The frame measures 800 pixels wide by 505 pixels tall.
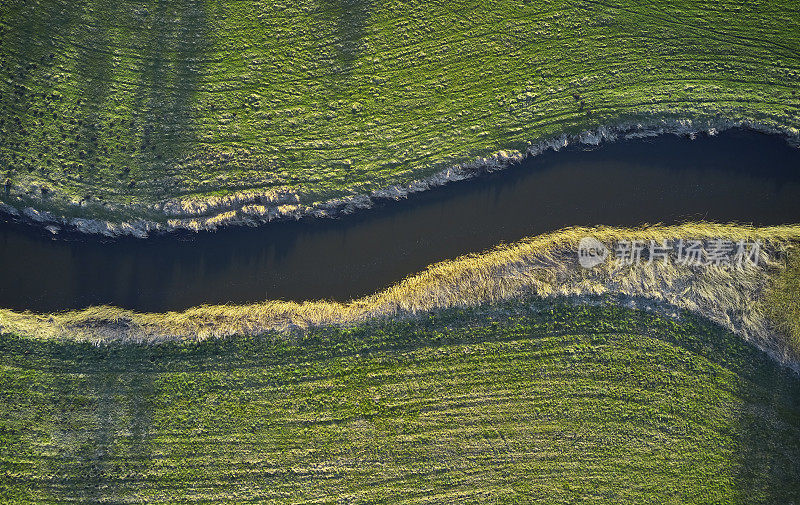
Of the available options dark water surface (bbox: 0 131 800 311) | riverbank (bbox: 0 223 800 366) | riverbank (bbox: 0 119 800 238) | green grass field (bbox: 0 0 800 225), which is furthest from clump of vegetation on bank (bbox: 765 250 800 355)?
green grass field (bbox: 0 0 800 225)

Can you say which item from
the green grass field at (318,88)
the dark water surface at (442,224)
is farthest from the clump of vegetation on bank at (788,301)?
the green grass field at (318,88)

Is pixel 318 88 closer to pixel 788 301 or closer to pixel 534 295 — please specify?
pixel 534 295

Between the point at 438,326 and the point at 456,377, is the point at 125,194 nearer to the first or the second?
the point at 438,326

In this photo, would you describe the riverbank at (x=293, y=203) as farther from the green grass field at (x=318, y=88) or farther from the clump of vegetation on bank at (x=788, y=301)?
the clump of vegetation on bank at (x=788, y=301)

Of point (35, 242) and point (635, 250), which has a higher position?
point (635, 250)

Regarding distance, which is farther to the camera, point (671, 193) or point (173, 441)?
point (671, 193)

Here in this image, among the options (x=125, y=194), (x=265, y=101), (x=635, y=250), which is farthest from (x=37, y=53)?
(x=635, y=250)

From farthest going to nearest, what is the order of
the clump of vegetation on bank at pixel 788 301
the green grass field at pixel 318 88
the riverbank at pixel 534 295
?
the green grass field at pixel 318 88 < the riverbank at pixel 534 295 < the clump of vegetation on bank at pixel 788 301
